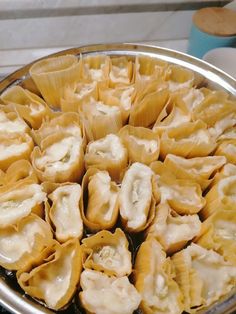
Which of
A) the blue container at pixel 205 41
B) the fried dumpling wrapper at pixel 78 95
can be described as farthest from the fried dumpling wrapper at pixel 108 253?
the blue container at pixel 205 41

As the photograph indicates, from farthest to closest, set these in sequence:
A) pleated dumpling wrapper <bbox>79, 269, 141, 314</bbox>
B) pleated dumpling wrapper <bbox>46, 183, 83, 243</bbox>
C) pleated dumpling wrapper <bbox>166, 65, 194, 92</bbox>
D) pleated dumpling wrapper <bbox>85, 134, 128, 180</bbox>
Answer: pleated dumpling wrapper <bbox>166, 65, 194, 92</bbox>
pleated dumpling wrapper <bbox>85, 134, 128, 180</bbox>
pleated dumpling wrapper <bbox>46, 183, 83, 243</bbox>
pleated dumpling wrapper <bbox>79, 269, 141, 314</bbox>

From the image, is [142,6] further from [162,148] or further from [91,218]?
[91,218]

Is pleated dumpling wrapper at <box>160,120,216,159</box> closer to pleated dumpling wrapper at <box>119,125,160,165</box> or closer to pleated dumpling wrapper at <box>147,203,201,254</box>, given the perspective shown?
pleated dumpling wrapper at <box>119,125,160,165</box>

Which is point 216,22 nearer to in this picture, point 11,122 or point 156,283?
point 11,122

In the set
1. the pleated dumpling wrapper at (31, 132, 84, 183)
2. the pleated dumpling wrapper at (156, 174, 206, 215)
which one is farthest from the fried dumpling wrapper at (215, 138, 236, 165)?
the pleated dumpling wrapper at (31, 132, 84, 183)

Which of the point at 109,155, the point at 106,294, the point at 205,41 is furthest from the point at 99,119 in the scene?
the point at 205,41

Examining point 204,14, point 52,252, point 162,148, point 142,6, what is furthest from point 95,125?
point 142,6
